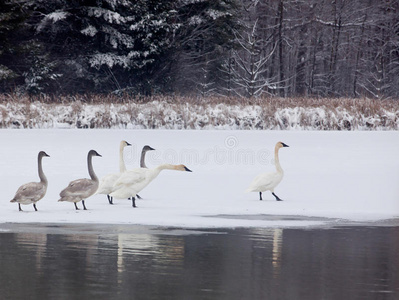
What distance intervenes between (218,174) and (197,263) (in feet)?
25.2

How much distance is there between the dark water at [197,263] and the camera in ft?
17.2

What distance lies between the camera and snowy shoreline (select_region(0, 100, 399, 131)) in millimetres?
21922

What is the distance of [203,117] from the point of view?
22.1 meters

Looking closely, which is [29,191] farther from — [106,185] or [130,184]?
[106,185]

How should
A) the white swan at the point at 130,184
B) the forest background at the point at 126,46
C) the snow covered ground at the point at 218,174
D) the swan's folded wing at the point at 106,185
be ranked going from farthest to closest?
the forest background at the point at 126,46, the swan's folded wing at the point at 106,185, the white swan at the point at 130,184, the snow covered ground at the point at 218,174

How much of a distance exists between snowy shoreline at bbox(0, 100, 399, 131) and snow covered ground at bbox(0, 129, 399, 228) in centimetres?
183

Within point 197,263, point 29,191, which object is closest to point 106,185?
point 29,191

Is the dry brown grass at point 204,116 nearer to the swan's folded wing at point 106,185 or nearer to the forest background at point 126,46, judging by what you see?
the forest background at point 126,46

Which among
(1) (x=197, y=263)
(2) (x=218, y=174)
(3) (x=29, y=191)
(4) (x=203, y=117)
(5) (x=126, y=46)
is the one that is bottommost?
(1) (x=197, y=263)

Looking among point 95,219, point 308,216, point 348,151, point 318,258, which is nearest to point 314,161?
point 348,151

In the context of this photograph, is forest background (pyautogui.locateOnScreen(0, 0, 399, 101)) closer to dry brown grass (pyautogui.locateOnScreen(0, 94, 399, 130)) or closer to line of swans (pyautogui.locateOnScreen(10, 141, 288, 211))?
dry brown grass (pyautogui.locateOnScreen(0, 94, 399, 130))

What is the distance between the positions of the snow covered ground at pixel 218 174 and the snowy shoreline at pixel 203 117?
1.83 metres

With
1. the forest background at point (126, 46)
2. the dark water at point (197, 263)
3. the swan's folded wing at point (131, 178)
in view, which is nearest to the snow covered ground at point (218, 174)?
the swan's folded wing at point (131, 178)

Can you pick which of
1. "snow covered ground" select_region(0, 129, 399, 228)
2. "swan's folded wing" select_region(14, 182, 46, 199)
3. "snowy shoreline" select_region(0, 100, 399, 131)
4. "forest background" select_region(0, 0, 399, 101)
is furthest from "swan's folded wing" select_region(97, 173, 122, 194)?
"forest background" select_region(0, 0, 399, 101)
